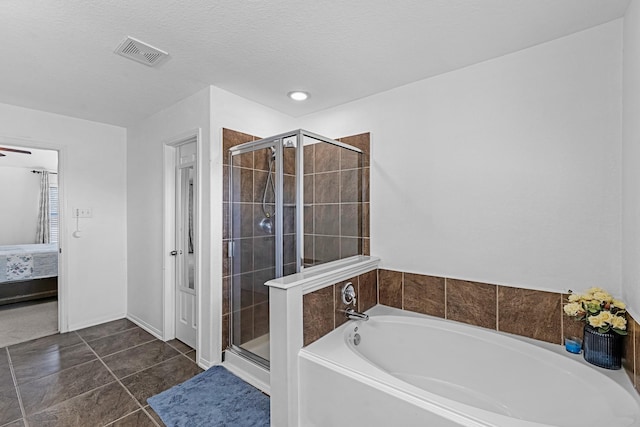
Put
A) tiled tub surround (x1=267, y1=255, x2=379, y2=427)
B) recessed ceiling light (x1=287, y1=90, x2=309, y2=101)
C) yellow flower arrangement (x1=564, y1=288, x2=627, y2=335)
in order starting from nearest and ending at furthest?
yellow flower arrangement (x1=564, y1=288, x2=627, y2=335)
tiled tub surround (x1=267, y1=255, x2=379, y2=427)
recessed ceiling light (x1=287, y1=90, x2=309, y2=101)

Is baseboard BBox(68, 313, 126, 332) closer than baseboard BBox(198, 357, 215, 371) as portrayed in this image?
No

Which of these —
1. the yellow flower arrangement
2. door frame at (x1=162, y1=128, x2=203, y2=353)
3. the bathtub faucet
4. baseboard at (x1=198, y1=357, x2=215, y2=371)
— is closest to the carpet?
door frame at (x1=162, y1=128, x2=203, y2=353)

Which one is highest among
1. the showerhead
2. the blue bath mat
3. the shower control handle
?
the showerhead

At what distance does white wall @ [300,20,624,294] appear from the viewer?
5.47 feet

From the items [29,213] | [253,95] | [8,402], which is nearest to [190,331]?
[8,402]

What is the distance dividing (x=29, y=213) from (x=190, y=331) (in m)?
5.52

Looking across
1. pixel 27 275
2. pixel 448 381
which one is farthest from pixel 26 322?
pixel 448 381

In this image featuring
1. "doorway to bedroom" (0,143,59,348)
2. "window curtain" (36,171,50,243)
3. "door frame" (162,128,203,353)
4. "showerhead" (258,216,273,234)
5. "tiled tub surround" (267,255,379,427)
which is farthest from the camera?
"window curtain" (36,171,50,243)

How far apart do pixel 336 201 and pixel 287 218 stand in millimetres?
552

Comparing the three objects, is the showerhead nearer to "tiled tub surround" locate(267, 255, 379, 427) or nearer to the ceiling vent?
"tiled tub surround" locate(267, 255, 379, 427)

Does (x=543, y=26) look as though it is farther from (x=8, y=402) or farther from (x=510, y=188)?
(x=8, y=402)

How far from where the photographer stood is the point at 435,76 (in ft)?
7.44

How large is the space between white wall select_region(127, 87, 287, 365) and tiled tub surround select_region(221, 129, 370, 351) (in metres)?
0.09

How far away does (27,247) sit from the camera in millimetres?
4957
